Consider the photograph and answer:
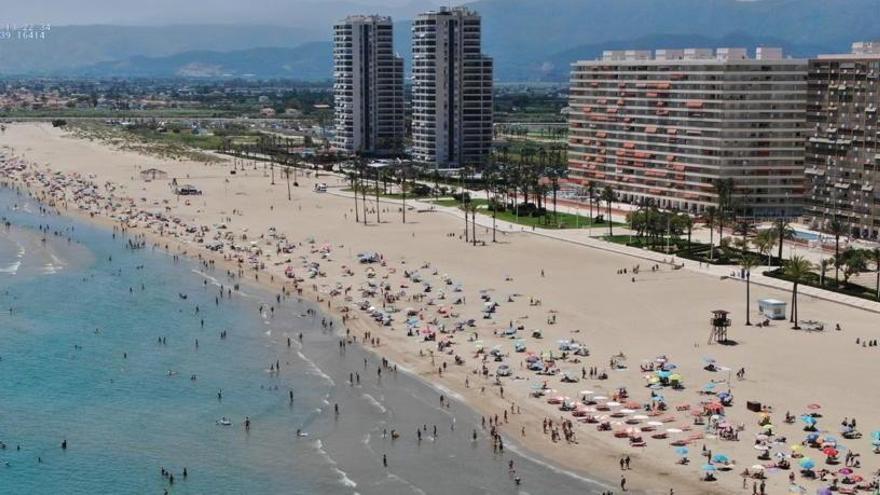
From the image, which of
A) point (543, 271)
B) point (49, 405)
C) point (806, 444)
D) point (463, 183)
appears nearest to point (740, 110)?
point (543, 271)

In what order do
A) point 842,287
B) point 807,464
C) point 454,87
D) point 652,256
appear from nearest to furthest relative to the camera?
point 807,464
point 842,287
point 652,256
point 454,87

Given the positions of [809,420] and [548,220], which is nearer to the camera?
[809,420]

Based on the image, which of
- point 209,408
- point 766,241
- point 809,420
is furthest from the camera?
point 766,241

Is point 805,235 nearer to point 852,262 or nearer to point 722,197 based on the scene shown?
point 722,197

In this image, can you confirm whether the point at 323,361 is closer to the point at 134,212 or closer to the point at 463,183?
the point at 134,212

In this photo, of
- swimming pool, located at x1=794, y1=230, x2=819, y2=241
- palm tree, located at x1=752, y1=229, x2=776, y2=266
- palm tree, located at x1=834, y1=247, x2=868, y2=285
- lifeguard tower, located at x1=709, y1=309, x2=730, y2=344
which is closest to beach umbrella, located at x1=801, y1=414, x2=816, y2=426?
lifeguard tower, located at x1=709, y1=309, x2=730, y2=344

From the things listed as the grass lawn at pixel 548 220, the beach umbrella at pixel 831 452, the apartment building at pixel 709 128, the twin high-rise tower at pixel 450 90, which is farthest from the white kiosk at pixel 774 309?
the twin high-rise tower at pixel 450 90

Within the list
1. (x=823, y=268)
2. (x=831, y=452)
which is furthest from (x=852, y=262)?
(x=831, y=452)
